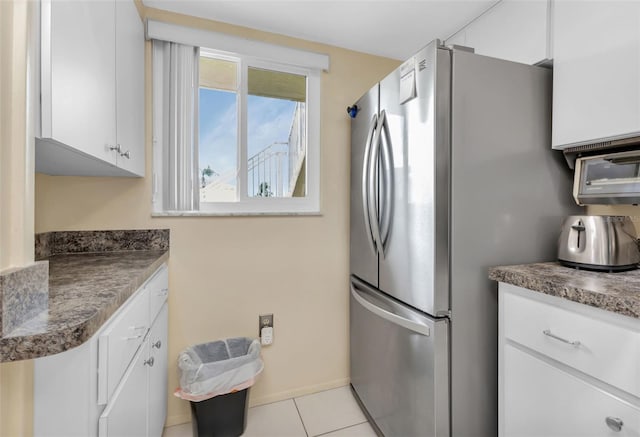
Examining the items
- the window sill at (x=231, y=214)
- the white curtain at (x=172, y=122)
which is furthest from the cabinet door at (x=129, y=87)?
the window sill at (x=231, y=214)

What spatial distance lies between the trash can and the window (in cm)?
83

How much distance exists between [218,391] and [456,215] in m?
1.38

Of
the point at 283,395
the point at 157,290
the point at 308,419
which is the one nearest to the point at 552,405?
the point at 308,419

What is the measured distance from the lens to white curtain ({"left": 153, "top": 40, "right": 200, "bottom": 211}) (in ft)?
5.52

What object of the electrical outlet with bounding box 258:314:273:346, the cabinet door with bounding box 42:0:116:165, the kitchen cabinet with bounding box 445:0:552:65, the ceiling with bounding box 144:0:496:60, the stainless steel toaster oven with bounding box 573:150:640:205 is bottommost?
the electrical outlet with bounding box 258:314:273:346

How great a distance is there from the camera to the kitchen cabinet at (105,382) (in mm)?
683

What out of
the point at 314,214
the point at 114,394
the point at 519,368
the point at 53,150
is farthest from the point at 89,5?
the point at 519,368

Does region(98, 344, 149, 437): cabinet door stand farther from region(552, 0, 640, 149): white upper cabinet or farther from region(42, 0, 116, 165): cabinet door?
region(552, 0, 640, 149): white upper cabinet

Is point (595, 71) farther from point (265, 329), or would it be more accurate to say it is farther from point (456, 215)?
point (265, 329)

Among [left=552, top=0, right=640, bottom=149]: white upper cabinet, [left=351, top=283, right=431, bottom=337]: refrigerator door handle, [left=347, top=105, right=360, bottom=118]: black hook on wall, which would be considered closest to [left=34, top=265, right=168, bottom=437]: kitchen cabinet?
[left=351, top=283, right=431, bottom=337]: refrigerator door handle

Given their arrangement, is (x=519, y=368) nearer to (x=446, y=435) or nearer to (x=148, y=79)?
(x=446, y=435)

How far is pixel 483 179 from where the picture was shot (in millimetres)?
1266

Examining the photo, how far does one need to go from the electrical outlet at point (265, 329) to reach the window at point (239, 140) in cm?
66

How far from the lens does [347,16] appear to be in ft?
5.67
